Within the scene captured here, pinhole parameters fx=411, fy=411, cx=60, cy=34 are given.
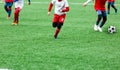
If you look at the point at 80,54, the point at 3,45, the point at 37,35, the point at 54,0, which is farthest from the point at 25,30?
the point at 80,54

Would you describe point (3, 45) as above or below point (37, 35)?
above

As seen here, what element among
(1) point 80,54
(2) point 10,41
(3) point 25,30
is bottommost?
(3) point 25,30

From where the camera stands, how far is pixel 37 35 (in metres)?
15.1

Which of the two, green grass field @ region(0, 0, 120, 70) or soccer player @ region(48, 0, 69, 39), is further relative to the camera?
soccer player @ region(48, 0, 69, 39)

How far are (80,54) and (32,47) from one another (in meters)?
1.80

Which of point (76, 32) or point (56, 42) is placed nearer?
point (56, 42)

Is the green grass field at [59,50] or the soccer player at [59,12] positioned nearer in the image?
the green grass field at [59,50]

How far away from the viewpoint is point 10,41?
13.3m

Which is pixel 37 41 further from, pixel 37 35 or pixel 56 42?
pixel 37 35

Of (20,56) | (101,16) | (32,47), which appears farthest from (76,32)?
(20,56)

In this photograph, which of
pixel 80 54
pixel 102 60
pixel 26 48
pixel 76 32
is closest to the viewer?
pixel 102 60

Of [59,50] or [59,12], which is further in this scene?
[59,12]

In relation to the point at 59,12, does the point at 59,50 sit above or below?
above

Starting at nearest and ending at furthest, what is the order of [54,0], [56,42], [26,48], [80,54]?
[80,54]
[26,48]
[56,42]
[54,0]
